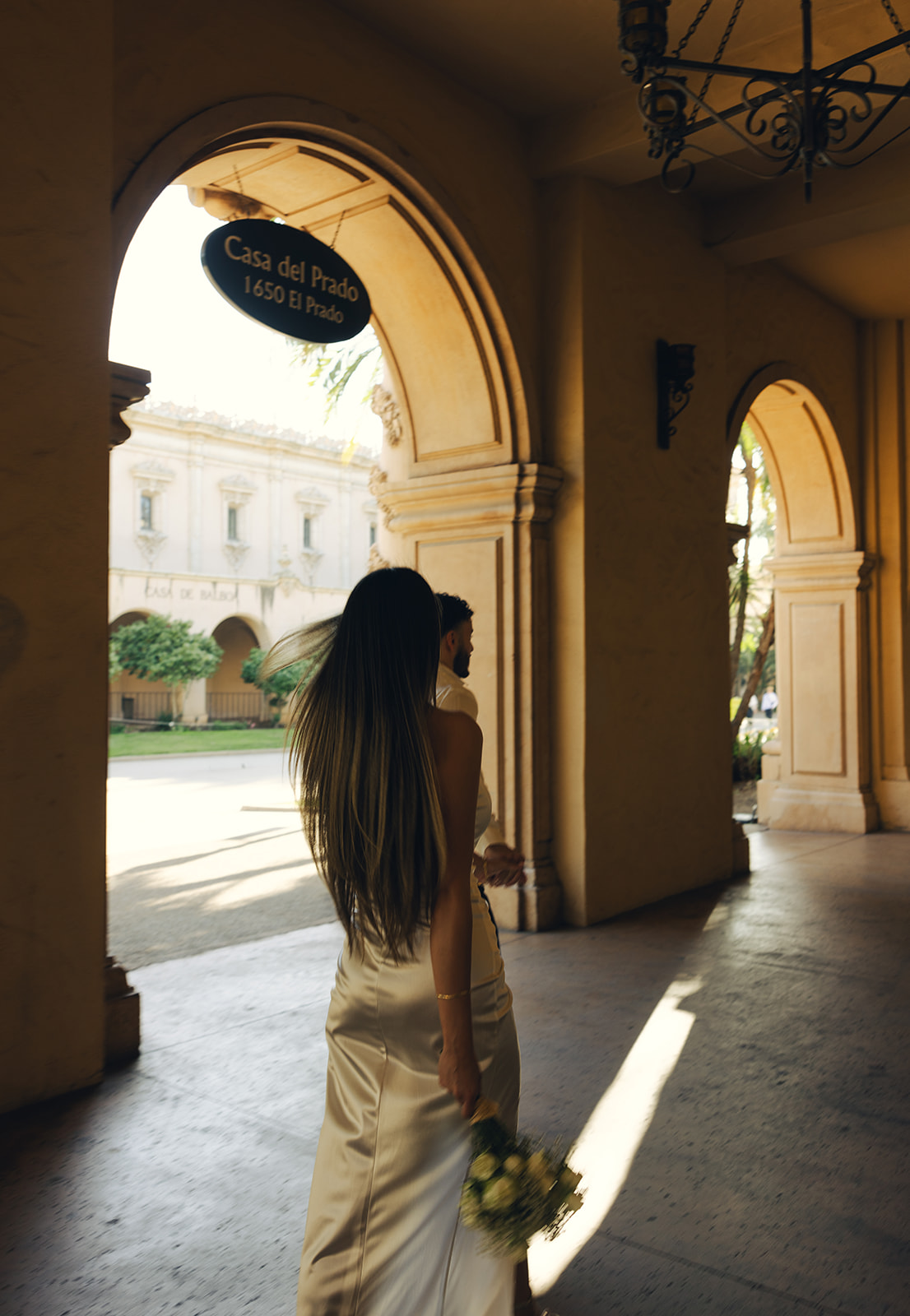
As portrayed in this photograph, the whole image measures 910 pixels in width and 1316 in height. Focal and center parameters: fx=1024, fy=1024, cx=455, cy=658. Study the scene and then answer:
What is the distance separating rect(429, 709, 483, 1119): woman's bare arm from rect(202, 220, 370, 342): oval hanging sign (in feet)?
8.77

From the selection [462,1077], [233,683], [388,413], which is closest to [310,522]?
[233,683]

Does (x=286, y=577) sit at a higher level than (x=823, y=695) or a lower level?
higher

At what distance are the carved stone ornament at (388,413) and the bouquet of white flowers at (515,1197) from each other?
487 centimetres

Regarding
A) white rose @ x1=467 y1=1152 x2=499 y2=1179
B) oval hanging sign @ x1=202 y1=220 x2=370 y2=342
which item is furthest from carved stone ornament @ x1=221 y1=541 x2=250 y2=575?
white rose @ x1=467 y1=1152 x2=499 y2=1179

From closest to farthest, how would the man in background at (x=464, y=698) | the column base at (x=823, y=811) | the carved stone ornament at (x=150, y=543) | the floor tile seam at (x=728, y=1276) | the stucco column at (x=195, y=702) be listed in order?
the floor tile seam at (x=728, y=1276) < the man in background at (x=464, y=698) < the column base at (x=823, y=811) < the stucco column at (x=195, y=702) < the carved stone ornament at (x=150, y=543)

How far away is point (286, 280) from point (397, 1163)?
3.34m

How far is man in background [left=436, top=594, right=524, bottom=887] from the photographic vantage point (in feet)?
8.02

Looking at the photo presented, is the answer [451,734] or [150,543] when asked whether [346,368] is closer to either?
[451,734]

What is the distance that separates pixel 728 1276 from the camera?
2.33m

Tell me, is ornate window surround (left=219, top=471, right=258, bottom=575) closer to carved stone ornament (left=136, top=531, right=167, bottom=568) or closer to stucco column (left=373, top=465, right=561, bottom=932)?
carved stone ornament (left=136, top=531, right=167, bottom=568)

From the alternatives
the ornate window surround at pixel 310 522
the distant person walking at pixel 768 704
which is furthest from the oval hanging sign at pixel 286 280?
the ornate window surround at pixel 310 522

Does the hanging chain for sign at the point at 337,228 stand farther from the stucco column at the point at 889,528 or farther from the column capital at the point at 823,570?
the stucco column at the point at 889,528

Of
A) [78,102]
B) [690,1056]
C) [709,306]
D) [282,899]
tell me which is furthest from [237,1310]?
[709,306]

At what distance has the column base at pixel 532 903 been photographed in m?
5.56
